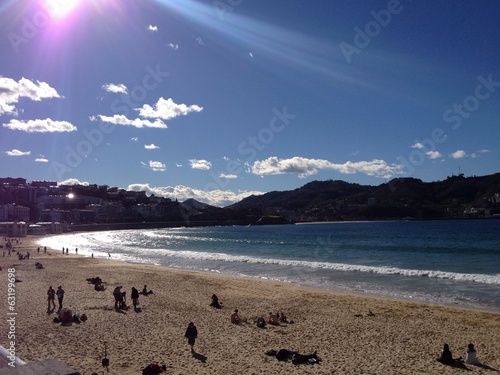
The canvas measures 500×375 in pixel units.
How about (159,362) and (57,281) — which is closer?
(159,362)

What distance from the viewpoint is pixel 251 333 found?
41.8 feet

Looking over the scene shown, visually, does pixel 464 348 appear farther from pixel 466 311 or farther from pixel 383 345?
pixel 466 311

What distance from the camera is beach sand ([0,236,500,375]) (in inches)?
388

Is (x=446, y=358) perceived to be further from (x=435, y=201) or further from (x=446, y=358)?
(x=435, y=201)

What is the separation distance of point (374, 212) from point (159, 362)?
184m

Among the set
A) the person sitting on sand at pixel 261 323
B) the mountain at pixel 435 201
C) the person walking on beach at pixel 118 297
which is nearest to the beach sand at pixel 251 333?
the person sitting on sand at pixel 261 323

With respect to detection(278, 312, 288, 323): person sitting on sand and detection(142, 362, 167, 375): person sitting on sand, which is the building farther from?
detection(142, 362, 167, 375): person sitting on sand

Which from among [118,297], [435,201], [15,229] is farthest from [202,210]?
[118,297]

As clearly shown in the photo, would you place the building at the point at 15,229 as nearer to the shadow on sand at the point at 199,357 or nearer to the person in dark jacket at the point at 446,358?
the shadow on sand at the point at 199,357

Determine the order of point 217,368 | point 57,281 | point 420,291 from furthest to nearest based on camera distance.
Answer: point 57,281, point 420,291, point 217,368

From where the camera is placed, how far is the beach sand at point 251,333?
9.86 m

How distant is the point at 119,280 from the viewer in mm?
24172

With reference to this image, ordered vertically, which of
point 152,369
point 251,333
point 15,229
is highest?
point 15,229

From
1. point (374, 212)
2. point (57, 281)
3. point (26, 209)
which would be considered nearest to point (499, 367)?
point (57, 281)
